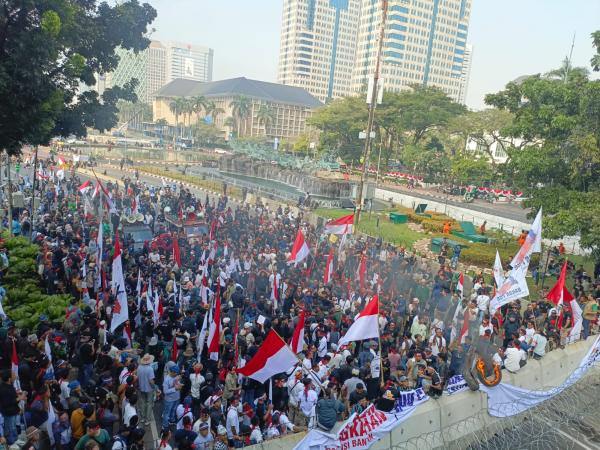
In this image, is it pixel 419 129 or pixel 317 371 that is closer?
pixel 317 371

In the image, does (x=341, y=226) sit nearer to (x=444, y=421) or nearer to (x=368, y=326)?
(x=368, y=326)

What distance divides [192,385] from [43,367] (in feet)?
7.45

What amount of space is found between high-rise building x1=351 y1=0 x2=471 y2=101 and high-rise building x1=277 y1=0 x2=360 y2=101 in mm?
16752

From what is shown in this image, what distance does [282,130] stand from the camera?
4710 inches

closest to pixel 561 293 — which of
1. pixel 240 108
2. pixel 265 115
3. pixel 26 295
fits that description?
pixel 26 295

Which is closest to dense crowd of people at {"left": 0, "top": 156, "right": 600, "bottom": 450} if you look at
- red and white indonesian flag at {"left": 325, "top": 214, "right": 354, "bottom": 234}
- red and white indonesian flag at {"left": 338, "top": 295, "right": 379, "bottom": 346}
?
red and white indonesian flag at {"left": 338, "top": 295, "right": 379, "bottom": 346}

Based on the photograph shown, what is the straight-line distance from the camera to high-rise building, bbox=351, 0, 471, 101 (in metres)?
131

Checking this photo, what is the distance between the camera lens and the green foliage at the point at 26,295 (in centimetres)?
1112

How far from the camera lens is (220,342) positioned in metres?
10.4

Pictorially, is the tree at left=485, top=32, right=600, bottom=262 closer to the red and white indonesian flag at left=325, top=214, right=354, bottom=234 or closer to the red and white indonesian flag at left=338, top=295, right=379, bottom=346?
the red and white indonesian flag at left=325, top=214, right=354, bottom=234

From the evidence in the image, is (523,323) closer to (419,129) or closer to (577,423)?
(577,423)

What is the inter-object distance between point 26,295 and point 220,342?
205 inches

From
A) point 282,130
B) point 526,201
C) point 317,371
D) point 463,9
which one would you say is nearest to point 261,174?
point 526,201

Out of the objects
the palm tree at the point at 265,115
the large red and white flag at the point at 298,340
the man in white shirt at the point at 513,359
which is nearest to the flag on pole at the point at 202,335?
the large red and white flag at the point at 298,340
